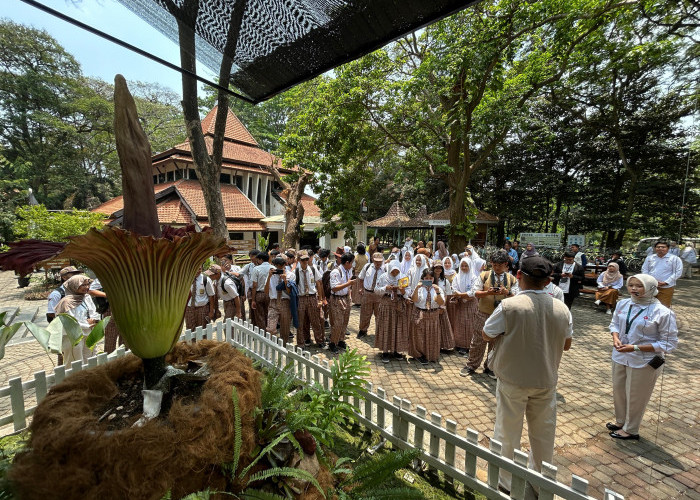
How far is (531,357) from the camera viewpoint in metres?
2.57

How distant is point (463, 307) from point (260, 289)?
4.16 meters

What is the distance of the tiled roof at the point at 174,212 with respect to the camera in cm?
1455

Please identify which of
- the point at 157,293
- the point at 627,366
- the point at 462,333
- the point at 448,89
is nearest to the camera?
the point at 157,293

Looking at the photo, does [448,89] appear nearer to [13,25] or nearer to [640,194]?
[640,194]

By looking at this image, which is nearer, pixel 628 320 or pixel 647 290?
pixel 647 290

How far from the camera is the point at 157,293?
1.41m

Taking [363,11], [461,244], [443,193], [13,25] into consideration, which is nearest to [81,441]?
[363,11]

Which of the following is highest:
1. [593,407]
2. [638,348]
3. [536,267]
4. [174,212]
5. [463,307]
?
[174,212]

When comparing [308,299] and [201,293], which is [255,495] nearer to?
[308,299]

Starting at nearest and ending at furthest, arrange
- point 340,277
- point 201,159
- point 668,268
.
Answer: point 340,277, point 201,159, point 668,268

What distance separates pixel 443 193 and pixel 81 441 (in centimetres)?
2527

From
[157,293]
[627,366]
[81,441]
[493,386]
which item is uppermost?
[157,293]

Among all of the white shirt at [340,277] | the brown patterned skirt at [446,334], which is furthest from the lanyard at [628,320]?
the white shirt at [340,277]

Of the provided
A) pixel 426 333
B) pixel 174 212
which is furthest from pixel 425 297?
pixel 174 212
